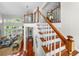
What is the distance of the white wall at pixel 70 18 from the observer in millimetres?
1448

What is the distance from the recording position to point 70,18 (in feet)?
4.75

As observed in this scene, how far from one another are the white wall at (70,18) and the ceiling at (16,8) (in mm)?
300

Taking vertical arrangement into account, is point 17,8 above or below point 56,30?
above

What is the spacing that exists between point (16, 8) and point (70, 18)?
2.20ft

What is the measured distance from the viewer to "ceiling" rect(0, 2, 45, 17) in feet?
4.74

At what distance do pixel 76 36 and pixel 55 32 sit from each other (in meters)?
0.26

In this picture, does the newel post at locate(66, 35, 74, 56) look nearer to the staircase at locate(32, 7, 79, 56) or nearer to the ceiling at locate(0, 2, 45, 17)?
the staircase at locate(32, 7, 79, 56)

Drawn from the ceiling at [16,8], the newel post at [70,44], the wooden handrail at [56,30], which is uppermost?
the ceiling at [16,8]

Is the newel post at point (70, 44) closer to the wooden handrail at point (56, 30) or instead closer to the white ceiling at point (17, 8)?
the wooden handrail at point (56, 30)

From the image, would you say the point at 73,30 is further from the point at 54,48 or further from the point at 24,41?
the point at 24,41

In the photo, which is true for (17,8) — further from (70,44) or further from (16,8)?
(70,44)

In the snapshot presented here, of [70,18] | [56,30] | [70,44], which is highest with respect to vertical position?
[70,18]

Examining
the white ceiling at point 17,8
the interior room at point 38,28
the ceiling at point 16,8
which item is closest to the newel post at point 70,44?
the interior room at point 38,28

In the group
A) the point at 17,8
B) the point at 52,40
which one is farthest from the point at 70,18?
the point at 17,8
